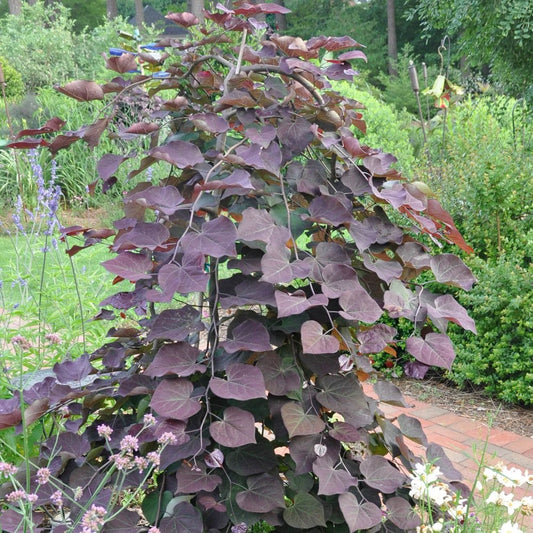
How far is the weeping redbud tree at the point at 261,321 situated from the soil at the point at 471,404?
1.80m

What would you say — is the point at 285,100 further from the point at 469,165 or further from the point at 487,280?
the point at 469,165

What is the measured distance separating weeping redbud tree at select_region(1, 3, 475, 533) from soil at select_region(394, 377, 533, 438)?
1803 mm

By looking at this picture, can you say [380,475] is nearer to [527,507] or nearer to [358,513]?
[358,513]

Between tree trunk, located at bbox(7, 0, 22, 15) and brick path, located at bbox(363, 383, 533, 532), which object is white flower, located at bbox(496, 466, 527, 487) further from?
tree trunk, located at bbox(7, 0, 22, 15)

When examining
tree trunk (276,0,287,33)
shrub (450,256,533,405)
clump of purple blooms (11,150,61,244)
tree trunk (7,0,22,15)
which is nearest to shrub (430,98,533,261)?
shrub (450,256,533,405)

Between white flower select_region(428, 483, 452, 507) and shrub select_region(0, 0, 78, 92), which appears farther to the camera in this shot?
shrub select_region(0, 0, 78, 92)

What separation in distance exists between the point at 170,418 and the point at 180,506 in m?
0.26

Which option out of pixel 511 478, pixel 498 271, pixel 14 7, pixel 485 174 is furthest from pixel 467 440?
pixel 14 7

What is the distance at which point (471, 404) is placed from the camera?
11.7 ft

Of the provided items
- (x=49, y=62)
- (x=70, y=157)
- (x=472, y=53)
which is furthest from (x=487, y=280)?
(x=49, y=62)

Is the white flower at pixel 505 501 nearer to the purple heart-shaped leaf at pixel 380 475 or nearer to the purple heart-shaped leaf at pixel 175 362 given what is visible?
the purple heart-shaped leaf at pixel 380 475

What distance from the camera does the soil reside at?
3.31 metres

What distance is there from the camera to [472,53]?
21.6ft

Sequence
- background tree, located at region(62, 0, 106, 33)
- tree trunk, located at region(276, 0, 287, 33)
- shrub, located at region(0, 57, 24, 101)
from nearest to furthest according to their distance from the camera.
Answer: shrub, located at region(0, 57, 24, 101)
tree trunk, located at region(276, 0, 287, 33)
background tree, located at region(62, 0, 106, 33)
